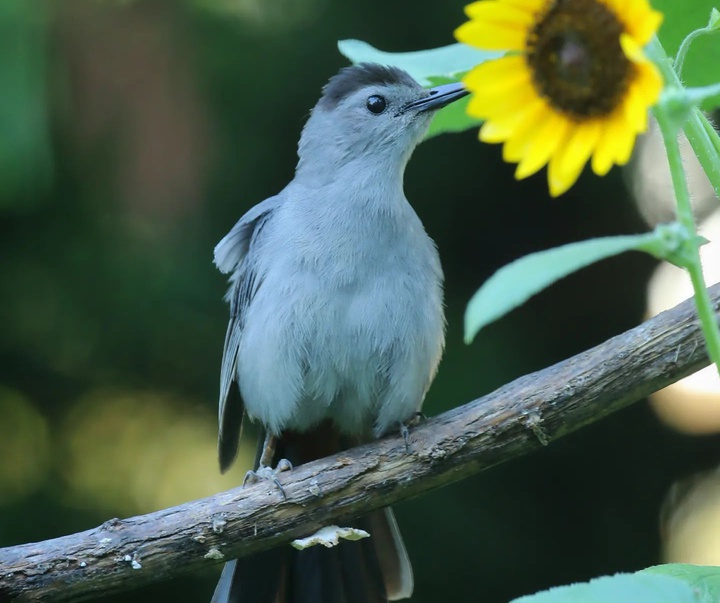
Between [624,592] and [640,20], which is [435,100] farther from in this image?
[624,592]

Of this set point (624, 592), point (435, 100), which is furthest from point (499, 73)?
point (435, 100)

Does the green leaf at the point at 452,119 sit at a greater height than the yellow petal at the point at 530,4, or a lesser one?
greater

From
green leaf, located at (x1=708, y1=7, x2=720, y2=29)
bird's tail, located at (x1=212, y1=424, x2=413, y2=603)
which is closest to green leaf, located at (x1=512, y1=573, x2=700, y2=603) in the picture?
green leaf, located at (x1=708, y1=7, x2=720, y2=29)

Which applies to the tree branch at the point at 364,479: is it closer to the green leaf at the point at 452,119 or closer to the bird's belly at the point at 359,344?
the bird's belly at the point at 359,344

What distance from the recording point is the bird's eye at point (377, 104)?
12.4 ft

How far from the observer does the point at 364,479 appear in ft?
9.29

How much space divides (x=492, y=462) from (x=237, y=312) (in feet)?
4.78

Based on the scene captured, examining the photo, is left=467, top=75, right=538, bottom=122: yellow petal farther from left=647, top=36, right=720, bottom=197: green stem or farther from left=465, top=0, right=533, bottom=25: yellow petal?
left=647, top=36, right=720, bottom=197: green stem

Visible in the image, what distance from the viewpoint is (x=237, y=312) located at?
3.77 m

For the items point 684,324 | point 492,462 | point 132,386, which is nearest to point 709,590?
point 684,324

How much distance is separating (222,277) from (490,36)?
3.38 m

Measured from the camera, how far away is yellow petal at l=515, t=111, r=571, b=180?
3.57ft

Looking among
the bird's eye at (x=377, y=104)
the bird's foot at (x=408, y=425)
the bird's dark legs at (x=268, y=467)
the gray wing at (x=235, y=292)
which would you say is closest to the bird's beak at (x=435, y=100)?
the bird's eye at (x=377, y=104)

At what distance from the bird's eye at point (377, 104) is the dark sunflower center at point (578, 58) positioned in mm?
2678
